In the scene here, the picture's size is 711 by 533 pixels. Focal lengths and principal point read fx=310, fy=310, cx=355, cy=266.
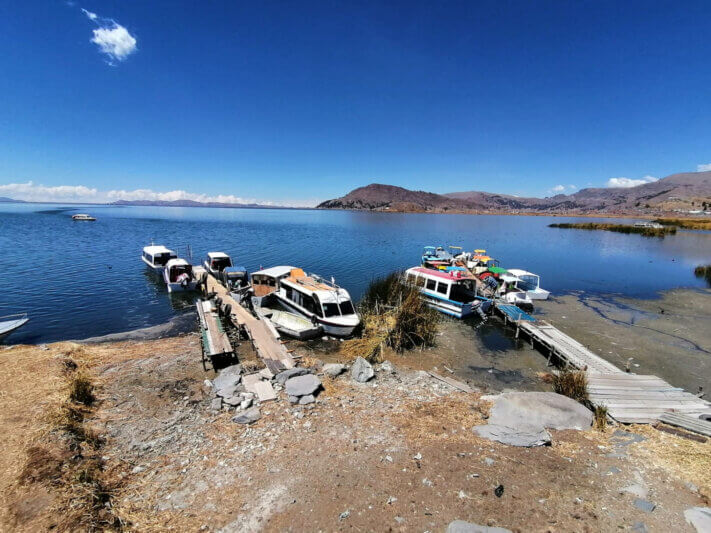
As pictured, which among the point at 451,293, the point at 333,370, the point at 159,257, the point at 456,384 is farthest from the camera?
the point at 159,257

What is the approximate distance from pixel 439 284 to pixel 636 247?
68.1m

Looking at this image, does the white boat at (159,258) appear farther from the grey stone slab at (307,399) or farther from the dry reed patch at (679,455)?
the dry reed patch at (679,455)

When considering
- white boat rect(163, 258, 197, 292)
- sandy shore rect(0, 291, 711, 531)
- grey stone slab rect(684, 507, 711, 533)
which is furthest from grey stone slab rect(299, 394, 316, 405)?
white boat rect(163, 258, 197, 292)

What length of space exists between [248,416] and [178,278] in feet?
81.0

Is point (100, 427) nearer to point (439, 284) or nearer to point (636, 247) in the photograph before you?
point (439, 284)

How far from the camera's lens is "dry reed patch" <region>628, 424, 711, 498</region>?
738 cm

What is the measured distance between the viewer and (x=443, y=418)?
404 inches

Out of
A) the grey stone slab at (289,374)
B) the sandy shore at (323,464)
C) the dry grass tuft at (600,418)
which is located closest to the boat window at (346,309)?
the grey stone slab at (289,374)

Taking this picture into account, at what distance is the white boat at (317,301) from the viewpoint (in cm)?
1877

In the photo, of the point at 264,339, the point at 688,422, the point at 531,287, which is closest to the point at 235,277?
the point at 264,339

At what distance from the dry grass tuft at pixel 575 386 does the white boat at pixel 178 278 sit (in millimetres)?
30202

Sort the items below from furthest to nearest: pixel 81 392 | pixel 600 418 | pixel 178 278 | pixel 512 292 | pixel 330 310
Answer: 1. pixel 178 278
2. pixel 512 292
3. pixel 330 310
4. pixel 81 392
5. pixel 600 418

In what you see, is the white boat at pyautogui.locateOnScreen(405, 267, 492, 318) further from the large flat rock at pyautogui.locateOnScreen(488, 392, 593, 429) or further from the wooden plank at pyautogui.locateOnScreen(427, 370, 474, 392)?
the large flat rock at pyautogui.locateOnScreen(488, 392, 593, 429)

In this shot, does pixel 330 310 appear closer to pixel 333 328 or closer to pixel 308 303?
pixel 333 328
